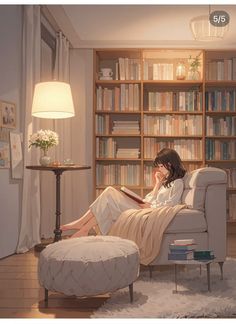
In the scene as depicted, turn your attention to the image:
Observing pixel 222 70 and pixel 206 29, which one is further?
pixel 222 70

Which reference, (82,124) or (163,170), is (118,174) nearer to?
(82,124)

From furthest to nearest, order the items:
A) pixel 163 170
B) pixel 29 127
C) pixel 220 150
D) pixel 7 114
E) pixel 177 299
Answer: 1. pixel 220 150
2. pixel 29 127
3. pixel 7 114
4. pixel 163 170
5. pixel 177 299

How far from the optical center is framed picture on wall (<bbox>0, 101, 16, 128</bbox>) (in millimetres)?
4012

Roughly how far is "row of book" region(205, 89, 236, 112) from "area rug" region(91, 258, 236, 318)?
2733 millimetres

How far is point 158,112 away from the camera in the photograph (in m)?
5.46

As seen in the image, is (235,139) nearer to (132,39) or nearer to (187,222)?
(132,39)

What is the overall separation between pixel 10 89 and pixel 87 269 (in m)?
2.37

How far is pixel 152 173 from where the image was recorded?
555 cm

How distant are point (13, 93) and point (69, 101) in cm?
57

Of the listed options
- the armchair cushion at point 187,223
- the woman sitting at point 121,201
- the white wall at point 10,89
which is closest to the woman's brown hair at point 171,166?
the woman sitting at point 121,201

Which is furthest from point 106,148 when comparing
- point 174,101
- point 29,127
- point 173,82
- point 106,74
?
point 29,127

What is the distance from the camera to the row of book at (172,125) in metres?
5.51

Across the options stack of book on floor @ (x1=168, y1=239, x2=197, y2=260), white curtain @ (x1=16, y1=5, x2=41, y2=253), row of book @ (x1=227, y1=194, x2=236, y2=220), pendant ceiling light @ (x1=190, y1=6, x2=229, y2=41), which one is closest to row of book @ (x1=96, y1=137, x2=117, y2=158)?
white curtain @ (x1=16, y1=5, x2=41, y2=253)

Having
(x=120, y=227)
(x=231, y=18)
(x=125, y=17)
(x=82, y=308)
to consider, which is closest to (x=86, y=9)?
(x=125, y=17)
